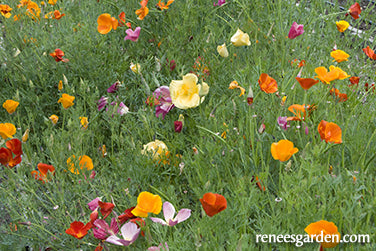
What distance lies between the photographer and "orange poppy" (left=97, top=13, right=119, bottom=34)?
2.23 meters

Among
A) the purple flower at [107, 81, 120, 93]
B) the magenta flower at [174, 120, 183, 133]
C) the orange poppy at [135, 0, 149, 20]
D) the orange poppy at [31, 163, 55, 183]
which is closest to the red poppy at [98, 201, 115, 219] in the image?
the orange poppy at [31, 163, 55, 183]

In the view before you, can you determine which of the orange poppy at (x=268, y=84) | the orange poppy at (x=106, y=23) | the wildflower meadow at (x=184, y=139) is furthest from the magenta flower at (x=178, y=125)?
the orange poppy at (x=106, y=23)

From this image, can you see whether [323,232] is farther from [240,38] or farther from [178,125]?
[240,38]

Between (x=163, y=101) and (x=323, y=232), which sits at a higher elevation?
(x=323, y=232)

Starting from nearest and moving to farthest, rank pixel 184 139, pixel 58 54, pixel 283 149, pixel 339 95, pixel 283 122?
pixel 283 149, pixel 283 122, pixel 339 95, pixel 184 139, pixel 58 54

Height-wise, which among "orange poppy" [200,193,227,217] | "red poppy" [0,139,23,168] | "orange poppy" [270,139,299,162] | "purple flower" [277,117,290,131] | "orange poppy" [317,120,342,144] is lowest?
"red poppy" [0,139,23,168]

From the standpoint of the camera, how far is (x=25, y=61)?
2326 mm

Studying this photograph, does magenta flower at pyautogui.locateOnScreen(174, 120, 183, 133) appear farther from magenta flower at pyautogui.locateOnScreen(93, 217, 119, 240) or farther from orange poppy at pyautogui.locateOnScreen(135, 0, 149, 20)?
orange poppy at pyautogui.locateOnScreen(135, 0, 149, 20)

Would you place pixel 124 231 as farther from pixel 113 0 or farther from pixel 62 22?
pixel 113 0

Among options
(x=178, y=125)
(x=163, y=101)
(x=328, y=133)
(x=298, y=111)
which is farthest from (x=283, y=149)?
(x=163, y=101)

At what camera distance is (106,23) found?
7.43 ft

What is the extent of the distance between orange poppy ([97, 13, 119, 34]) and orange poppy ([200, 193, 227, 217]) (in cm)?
148

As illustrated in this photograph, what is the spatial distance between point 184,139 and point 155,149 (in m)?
0.28

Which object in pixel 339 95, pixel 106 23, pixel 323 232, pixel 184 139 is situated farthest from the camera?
pixel 106 23
